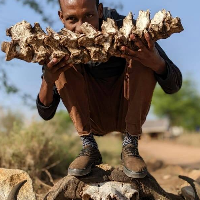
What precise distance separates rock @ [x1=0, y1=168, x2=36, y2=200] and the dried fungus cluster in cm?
123

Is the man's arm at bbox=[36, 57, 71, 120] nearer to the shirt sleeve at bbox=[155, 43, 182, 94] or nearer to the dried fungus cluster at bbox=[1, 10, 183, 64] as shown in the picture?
the dried fungus cluster at bbox=[1, 10, 183, 64]

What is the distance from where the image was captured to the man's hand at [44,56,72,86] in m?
2.74

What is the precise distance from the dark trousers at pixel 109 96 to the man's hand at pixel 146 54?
0.44 ft

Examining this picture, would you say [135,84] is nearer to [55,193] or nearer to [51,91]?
[51,91]

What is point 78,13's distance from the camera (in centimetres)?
302

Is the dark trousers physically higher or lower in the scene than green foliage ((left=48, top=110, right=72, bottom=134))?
higher

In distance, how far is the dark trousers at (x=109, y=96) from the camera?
10.1 ft

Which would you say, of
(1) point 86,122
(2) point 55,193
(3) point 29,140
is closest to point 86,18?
(1) point 86,122

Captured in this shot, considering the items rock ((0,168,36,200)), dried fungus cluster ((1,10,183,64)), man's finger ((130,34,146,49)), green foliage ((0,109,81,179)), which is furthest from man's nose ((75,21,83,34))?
green foliage ((0,109,81,179))

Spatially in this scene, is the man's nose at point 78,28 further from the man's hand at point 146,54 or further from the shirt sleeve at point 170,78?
the shirt sleeve at point 170,78

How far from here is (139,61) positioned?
2938mm

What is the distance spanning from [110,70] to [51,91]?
2.01 ft

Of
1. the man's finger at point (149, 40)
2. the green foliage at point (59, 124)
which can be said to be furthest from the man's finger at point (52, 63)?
the green foliage at point (59, 124)

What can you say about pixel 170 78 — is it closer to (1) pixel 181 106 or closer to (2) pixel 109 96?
(2) pixel 109 96
